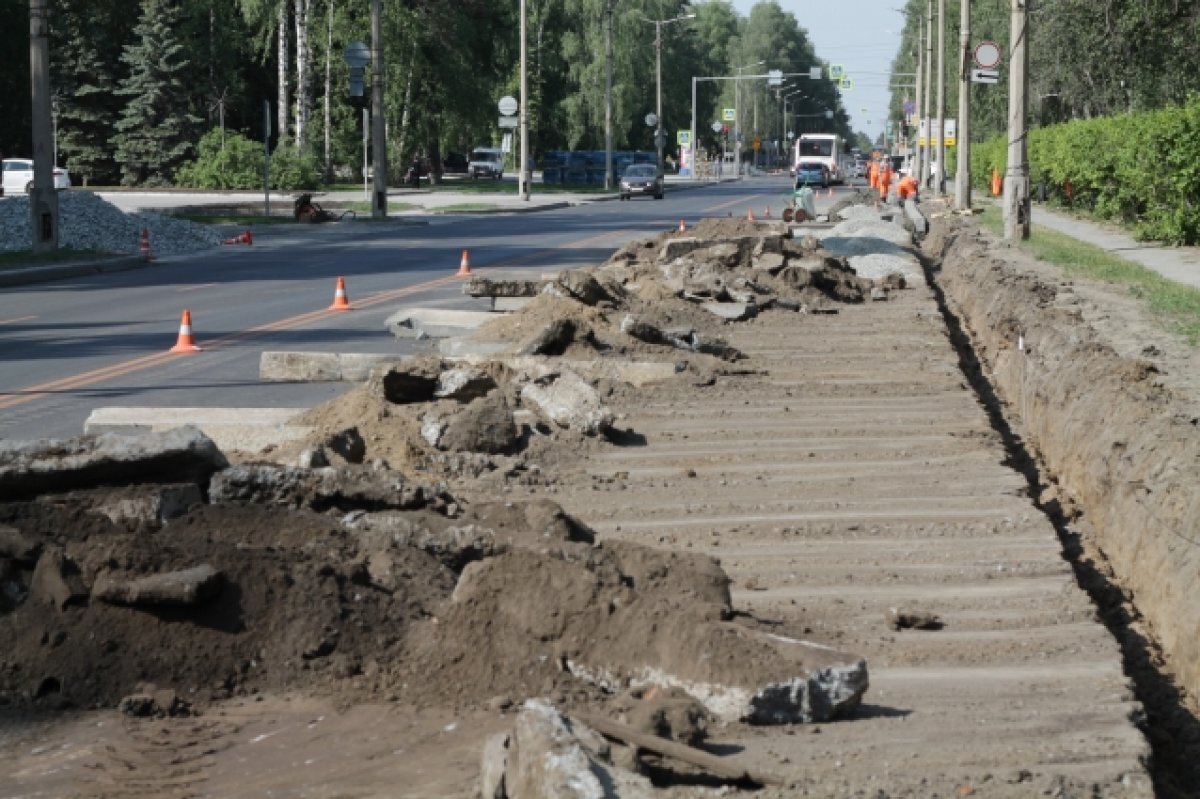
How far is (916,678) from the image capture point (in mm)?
5906

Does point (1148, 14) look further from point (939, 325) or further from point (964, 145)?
point (939, 325)

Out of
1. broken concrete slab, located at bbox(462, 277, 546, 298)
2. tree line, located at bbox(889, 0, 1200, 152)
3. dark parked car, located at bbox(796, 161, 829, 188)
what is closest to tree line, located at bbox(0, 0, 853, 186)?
dark parked car, located at bbox(796, 161, 829, 188)

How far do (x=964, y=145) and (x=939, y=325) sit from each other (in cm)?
3067

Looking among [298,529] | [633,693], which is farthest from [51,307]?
[633,693]

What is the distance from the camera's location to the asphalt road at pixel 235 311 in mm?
13547

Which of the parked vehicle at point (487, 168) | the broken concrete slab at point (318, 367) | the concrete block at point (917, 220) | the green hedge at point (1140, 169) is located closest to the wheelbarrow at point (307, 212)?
the concrete block at point (917, 220)

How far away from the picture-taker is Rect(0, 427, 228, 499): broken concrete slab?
6.89 metres

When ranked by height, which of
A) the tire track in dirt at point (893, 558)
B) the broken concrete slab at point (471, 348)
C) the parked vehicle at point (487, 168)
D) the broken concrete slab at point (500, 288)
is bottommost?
the tire track in dirt at point (893, 558)

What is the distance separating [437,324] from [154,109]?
178 feet

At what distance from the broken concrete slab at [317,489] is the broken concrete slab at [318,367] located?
6.76 meters

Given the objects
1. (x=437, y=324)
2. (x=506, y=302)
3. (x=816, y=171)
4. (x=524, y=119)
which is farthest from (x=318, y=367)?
(x=816, y=171)

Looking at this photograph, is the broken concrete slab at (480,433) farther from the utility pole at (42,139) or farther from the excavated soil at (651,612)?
the utility pole at (42,139)

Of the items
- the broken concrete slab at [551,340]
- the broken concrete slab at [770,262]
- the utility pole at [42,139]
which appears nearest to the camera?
the broken concrete slab at [551,340]

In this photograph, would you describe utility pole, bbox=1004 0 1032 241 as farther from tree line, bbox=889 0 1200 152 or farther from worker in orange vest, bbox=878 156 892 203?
worker in orange vest, bbox=878 156 892 203
